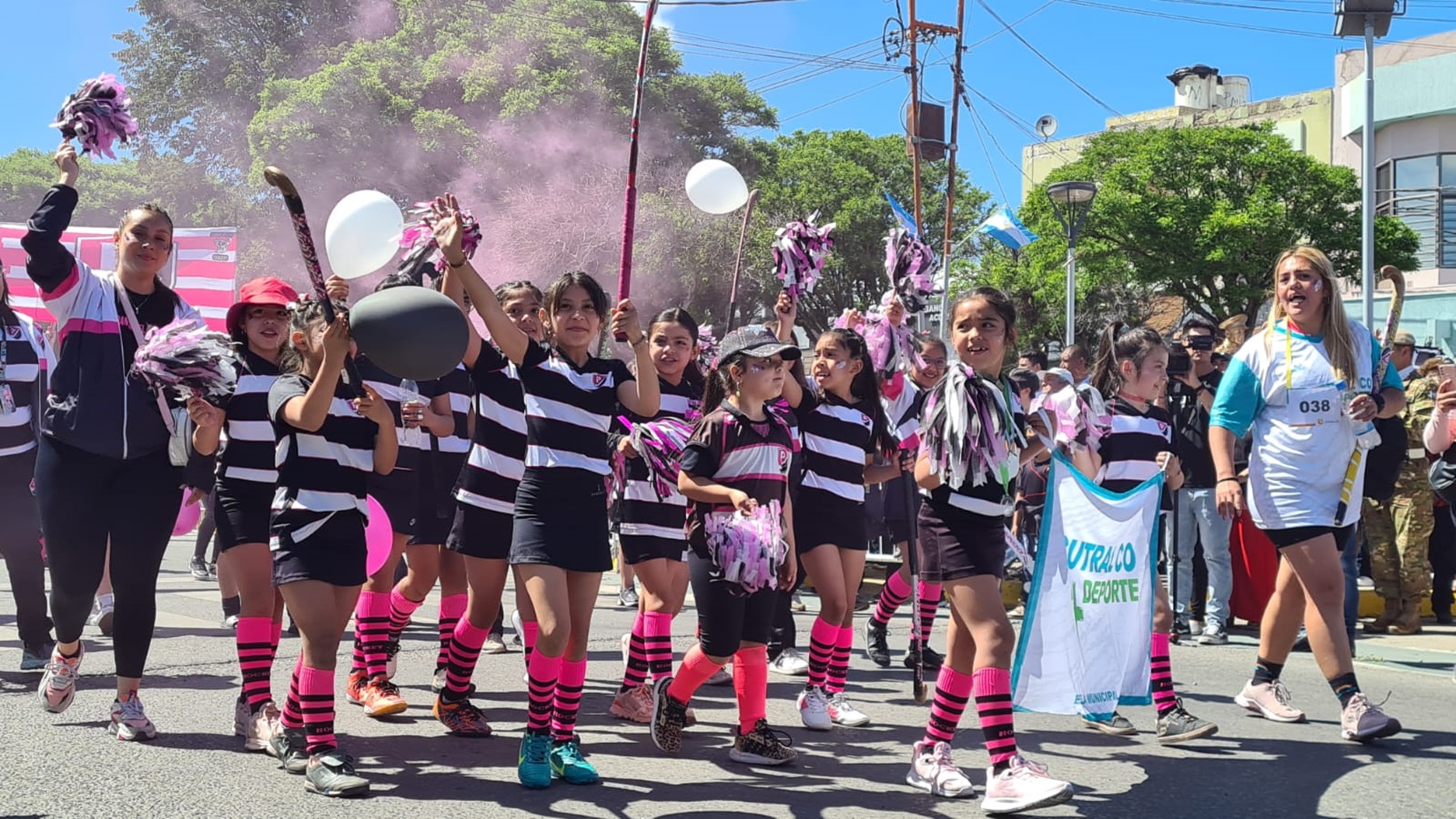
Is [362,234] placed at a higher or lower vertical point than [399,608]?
higher

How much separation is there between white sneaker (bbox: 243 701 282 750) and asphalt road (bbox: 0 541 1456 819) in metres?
0.05

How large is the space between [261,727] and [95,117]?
102 inches

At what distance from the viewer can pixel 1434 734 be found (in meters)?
5.78

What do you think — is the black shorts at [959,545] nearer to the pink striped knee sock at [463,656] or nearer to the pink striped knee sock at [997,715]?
the pink striped knee sock at [997,715]

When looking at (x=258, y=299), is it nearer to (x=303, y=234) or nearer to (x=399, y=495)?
(x=303, y=234)

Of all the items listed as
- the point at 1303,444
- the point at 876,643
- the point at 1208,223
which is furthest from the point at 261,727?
the point at 1208,223

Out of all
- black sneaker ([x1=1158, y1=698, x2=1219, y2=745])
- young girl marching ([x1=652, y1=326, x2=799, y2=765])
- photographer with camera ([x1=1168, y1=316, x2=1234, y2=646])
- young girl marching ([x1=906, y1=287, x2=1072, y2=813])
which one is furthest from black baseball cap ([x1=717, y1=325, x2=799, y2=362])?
photographer with camera ([x1=1168, y1=316, x2=1234, y2=646])

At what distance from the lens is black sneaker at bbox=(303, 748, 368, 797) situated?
4332 millimetres

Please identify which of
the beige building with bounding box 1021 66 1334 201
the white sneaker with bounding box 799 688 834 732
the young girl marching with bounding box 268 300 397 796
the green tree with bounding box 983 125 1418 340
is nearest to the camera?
the young girl marching with bounding box 268 300 397 796

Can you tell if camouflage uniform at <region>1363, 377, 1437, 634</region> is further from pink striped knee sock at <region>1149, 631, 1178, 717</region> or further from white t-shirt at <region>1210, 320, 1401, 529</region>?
pink striped knee sock at <region>1149, 631, 1178, 717</region>

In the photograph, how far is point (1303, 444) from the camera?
5.75 metres

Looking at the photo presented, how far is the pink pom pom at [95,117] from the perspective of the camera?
5.39m

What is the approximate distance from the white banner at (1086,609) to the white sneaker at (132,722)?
336 cm

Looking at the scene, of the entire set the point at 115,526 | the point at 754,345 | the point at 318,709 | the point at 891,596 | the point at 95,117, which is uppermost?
the point at 95,117
